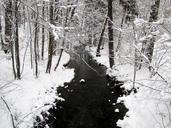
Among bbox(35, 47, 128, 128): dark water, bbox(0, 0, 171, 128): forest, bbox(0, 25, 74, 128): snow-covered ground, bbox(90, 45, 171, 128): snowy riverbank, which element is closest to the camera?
bbox(0, 0, 171, 128): forest

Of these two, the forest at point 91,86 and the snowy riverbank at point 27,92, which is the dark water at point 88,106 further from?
the snowy riverbank at point 27,92

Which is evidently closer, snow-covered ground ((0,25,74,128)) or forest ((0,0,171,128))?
forest ((0,0,171,128))

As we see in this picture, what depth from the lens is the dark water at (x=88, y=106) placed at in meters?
9.97

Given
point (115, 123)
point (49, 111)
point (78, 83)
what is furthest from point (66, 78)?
point (115, 123)

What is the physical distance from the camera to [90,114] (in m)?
10.9

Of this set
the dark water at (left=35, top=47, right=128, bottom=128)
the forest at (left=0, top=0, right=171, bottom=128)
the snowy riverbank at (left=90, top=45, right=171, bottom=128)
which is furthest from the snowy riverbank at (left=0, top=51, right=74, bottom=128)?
the snowy riverbank at (left=90, top=45, right=171, bottom=128)

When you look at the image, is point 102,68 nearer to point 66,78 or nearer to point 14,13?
point 66,78

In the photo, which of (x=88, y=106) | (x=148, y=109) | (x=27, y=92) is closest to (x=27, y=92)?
(x=27, y=92)

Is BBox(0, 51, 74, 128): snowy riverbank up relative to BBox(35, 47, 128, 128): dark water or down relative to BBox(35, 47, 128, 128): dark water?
up

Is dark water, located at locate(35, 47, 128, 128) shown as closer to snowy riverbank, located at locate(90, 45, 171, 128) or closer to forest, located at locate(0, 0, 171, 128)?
forest, located at locate(0, 0, 171, 128)

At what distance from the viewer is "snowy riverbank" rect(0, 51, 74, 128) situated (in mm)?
8852

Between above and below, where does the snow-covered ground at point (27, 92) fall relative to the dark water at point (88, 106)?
above

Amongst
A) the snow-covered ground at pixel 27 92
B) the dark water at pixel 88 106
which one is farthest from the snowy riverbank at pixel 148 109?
the snow-covered ground at pixel 27 92

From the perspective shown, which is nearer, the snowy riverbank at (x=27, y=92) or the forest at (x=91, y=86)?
the forest at (x=91, y=86)
